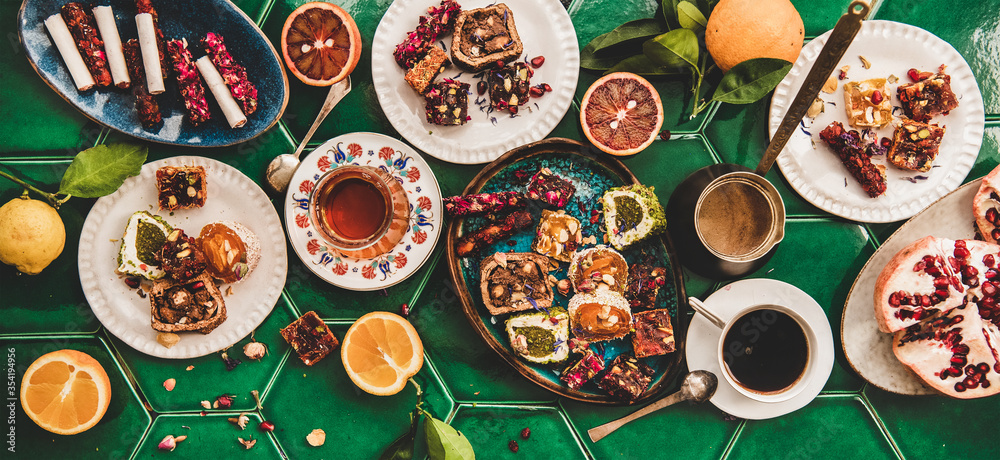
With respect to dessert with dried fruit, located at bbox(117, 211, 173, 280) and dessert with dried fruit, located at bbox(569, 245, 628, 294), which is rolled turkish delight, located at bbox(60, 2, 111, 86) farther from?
dessert with dried fruit, located at bbox(569, 245, 628, 294)

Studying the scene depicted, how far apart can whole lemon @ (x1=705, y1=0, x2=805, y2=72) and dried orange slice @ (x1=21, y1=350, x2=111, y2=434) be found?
3.17 meters

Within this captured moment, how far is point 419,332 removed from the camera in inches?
102

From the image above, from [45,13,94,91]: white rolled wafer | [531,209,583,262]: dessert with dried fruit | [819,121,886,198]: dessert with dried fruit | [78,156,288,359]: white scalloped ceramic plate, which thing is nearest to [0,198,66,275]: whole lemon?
[78,156,288,359]: white scalloped ceramic plate

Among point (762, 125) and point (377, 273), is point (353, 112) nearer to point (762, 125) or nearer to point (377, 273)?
point (377, 273)

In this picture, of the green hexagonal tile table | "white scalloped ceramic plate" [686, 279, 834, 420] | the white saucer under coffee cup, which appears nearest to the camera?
the white saucer under coffee cup

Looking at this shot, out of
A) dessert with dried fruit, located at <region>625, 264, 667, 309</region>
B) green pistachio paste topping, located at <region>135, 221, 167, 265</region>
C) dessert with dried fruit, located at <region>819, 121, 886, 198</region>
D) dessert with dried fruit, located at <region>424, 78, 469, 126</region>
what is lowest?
green pistachio paste topping, located at <region>135, 221, 167, 265</region>

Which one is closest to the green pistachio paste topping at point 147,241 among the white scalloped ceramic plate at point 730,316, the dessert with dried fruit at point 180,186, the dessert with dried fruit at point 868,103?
the dessert with dried fruit at point 180,186

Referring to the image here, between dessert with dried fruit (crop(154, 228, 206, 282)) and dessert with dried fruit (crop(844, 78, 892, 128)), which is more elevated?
dessert with dried fruit (crop(844, 78, 892, 128))

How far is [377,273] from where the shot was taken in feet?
8.06

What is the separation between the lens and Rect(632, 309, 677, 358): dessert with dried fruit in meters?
2.41

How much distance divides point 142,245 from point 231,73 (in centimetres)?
85

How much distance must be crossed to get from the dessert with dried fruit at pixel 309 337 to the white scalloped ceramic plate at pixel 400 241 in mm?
237

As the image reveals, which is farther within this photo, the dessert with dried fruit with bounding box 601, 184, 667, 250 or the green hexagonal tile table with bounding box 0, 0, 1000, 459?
the green hexagonal tile table with bounding box 0, 0, 1000, 459

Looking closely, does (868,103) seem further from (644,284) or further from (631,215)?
(644,284)
